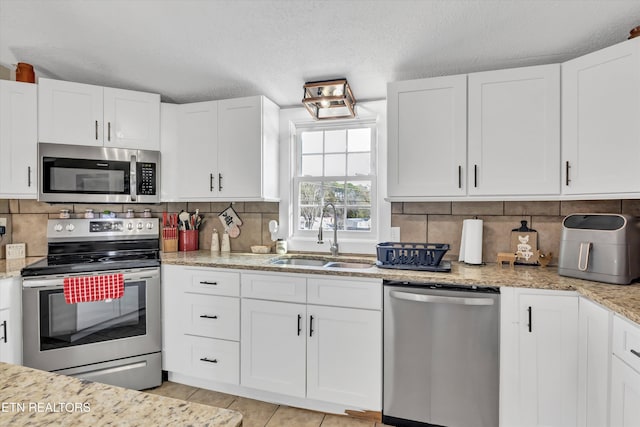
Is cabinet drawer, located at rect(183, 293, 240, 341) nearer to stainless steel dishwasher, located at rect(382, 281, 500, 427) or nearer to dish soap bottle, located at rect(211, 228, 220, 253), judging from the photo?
dish soap bottle, located at rect(211, 228, 220, 253)

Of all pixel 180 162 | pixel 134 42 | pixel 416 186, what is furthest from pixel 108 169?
pixel 416 186

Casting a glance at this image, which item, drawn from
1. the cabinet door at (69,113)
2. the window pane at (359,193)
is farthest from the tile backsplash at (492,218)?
the cabinet door at (69,113)

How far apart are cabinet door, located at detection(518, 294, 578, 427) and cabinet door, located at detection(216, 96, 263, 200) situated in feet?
6.56

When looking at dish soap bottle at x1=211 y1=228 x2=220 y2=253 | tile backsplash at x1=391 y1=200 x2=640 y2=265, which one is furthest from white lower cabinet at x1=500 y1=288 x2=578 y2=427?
dish soap bottle at x1=211 y1=228 x2=220 y2=253

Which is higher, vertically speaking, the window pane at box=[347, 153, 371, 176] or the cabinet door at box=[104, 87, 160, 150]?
the cabinet door at box=[104, 87, 160, 150]

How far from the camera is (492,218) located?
8.11ft

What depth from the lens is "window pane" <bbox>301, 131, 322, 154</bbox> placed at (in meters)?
3.03

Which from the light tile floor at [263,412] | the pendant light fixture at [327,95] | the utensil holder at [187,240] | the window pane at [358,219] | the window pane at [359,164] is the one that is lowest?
the light tile floor at [263,412]

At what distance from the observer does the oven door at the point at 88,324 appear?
2.15 m

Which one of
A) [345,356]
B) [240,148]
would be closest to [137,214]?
[240,148]

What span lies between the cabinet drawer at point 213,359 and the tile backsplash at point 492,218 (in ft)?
5.08

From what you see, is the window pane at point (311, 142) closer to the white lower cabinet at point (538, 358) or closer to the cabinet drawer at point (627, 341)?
the white lower cabinet at point (538, 358)

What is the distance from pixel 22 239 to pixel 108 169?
92 cm

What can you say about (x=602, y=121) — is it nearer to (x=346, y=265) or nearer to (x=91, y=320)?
(x=346, y=265)
